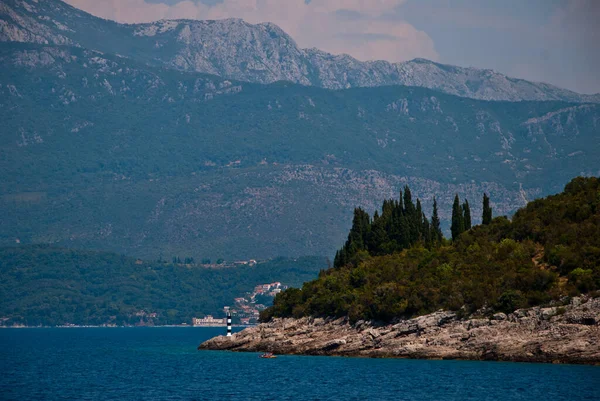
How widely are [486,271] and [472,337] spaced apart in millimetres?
12145

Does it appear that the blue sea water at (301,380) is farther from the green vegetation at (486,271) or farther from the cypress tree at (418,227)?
the cypress tree at (418,227)

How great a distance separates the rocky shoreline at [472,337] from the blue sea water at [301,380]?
1291 millimetres

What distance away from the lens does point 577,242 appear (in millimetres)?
110812

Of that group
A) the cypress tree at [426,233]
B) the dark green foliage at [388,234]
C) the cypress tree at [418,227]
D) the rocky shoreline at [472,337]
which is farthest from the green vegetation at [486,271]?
the cypress tree at [418,227]

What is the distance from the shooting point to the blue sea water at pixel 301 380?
8544 centimetres

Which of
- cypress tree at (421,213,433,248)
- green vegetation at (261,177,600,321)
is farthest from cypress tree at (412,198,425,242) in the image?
green vegetation at (261,177,600,321)

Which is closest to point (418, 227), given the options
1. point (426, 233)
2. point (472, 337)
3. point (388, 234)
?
point (426, 233)

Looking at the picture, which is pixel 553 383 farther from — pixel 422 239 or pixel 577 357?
pixel 422 239

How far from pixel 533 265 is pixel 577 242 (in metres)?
5.11

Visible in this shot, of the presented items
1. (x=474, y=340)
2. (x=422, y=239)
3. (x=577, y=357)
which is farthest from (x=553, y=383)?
(x=422, y=239)

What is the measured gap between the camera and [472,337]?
104000 millimetres

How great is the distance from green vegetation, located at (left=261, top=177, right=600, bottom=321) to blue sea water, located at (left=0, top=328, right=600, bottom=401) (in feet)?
25.9

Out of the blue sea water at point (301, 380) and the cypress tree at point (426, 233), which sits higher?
the cypress tree at point (426, 233)

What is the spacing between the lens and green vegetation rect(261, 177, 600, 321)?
106 metres
